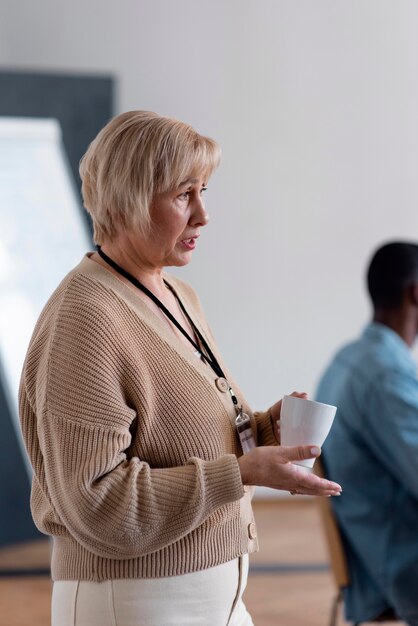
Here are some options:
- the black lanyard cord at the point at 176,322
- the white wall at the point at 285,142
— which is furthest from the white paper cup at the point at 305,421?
the white wall at the point at 285,142

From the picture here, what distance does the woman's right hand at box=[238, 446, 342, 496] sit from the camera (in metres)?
1.34

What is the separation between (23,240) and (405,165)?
259 cm

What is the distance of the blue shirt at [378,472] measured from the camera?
239 centimetres

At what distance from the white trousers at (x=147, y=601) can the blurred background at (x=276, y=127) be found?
4156 millimetres

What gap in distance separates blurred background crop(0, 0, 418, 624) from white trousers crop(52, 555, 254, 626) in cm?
416

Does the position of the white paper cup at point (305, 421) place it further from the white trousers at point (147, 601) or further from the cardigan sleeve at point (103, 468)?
the white trousers at point (147, 601)

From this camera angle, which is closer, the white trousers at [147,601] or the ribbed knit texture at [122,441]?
the ribbed knit texture at [122,441]

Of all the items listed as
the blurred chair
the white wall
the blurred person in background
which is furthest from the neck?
the white wall

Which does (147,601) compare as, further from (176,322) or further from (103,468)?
(176,322)

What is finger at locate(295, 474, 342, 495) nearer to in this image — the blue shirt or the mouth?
the mouth

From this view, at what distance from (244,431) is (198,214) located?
33 cm

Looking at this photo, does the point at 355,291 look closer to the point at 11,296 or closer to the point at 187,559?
the point at 11,296

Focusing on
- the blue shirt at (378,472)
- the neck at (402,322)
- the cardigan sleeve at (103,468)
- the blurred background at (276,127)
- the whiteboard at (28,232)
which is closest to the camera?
the cardigan sleeve at (103,468)

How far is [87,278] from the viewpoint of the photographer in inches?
55.9
